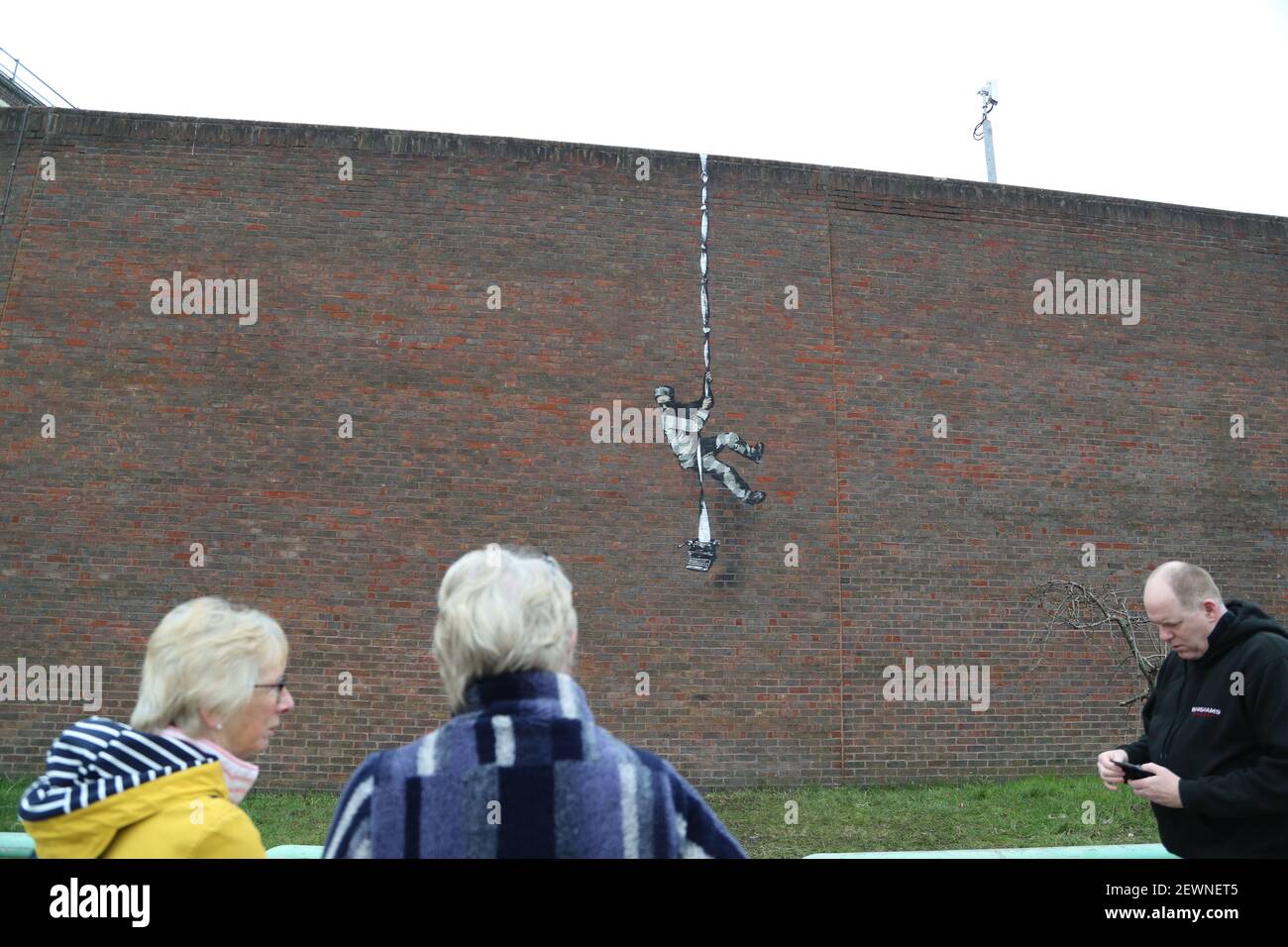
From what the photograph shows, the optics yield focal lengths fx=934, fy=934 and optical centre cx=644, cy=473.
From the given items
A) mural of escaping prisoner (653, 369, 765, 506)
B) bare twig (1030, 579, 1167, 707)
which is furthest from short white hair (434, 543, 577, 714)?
bare twig (1030, 579, 1167, 707)

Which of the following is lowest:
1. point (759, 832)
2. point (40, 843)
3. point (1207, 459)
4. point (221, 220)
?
point (759, 832)

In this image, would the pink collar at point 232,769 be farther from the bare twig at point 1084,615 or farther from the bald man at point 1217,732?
the bare twig at point 1084,615

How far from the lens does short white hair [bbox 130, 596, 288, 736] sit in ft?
6.75

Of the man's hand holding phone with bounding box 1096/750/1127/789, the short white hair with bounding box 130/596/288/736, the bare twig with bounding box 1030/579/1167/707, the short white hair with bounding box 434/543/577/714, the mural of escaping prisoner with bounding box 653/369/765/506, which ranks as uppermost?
the mural of escaping prisoner with bounding box 653/369/765/506

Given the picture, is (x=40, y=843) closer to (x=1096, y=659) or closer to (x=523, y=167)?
(x=523, y=167)

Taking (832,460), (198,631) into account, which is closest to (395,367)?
(832,460)

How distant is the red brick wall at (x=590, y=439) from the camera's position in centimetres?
907

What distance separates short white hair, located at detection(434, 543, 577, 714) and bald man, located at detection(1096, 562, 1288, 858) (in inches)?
87.9

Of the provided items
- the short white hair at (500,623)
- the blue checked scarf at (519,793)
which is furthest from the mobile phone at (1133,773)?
the short white hair at (500,623)

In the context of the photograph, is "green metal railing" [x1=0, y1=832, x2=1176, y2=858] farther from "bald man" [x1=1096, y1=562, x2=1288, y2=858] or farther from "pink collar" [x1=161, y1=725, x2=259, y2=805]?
"pink collar" [x1=161, y1=725, x2=259, y2=805]

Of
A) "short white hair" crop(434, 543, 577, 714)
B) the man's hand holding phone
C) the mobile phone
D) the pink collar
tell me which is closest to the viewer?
"short white hair" crop(434, 543, 577, 714)

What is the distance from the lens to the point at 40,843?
1878mm
